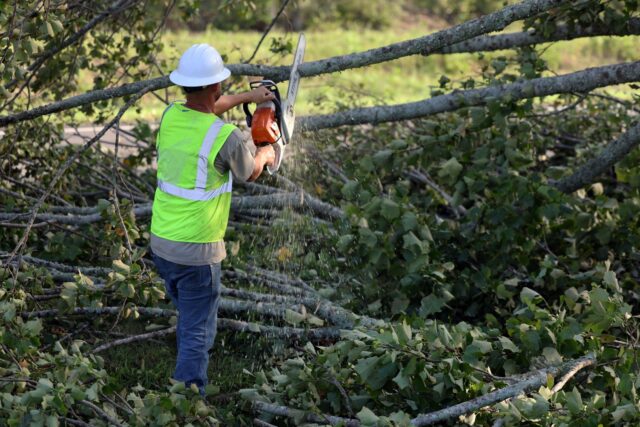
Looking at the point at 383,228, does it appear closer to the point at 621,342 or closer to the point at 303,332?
the point at 303,332

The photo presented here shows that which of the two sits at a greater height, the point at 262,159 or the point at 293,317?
the point at 262,159

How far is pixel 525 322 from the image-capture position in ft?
13.7

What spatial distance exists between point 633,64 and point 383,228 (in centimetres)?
149

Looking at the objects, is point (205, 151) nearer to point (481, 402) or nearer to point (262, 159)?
point (262, 159)

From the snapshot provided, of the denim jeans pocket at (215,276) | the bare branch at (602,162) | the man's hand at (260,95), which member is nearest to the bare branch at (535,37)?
the bare branch at (602,162)

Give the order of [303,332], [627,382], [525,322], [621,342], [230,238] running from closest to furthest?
[627,382] < [621,342] < [525,322] < [303,332] < [230,238]

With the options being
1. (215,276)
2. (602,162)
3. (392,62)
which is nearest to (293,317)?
(215,276)

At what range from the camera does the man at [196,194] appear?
414 cm

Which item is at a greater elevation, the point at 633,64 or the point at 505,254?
the point at 633,64

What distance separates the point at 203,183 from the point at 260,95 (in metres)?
0.51

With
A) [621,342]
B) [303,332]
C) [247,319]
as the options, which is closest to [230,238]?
[247,319]

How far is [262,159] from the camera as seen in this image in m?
4.35

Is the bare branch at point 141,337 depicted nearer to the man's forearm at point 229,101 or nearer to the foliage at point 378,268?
the foliage at point 378,268

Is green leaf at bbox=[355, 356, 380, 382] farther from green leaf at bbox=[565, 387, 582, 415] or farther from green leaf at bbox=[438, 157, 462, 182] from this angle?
green leaf at bbox=[438, 157, 462, 182]
